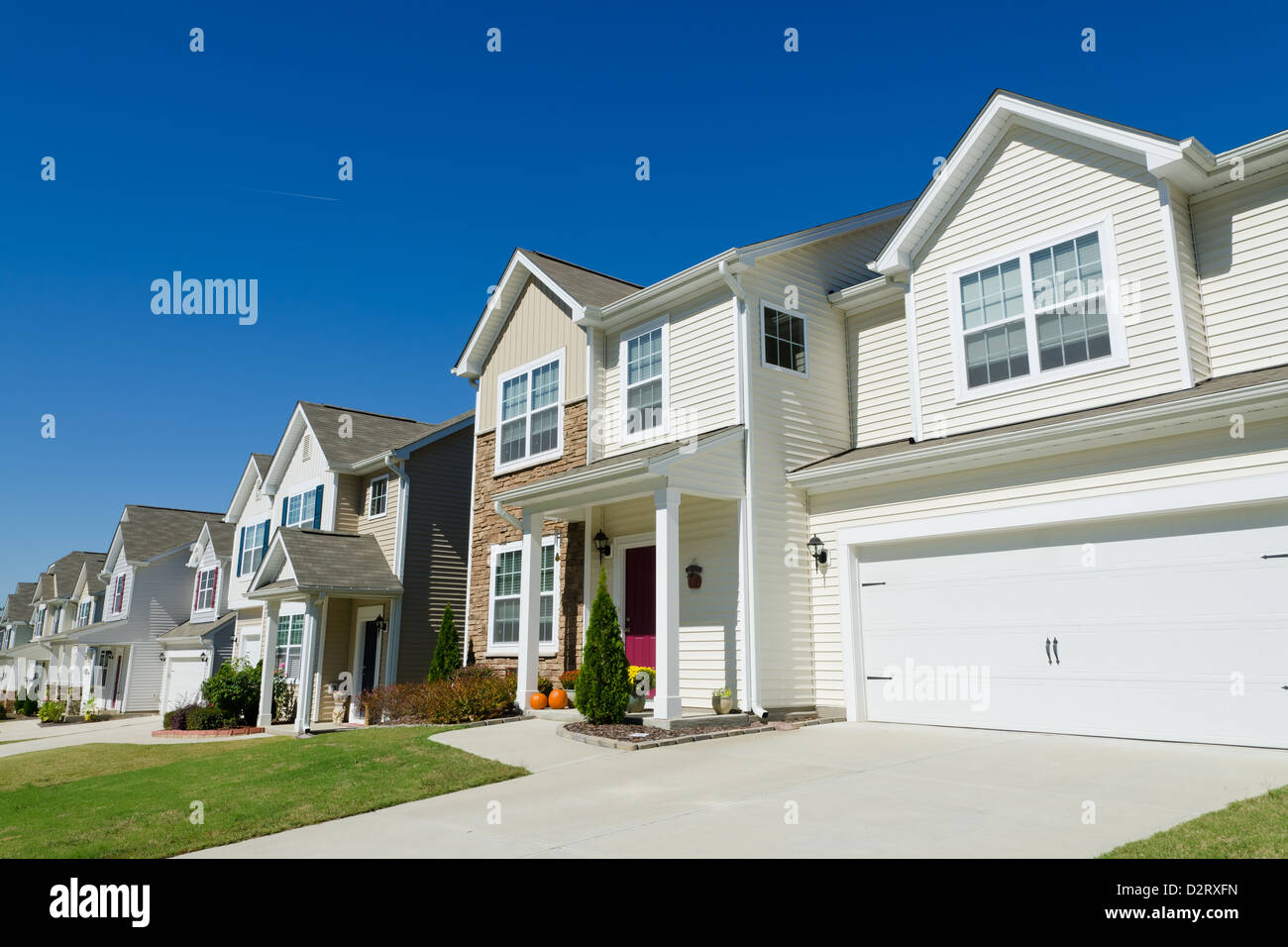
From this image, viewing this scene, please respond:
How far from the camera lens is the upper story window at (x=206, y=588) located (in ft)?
106

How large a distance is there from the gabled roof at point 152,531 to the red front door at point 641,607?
94.8ft

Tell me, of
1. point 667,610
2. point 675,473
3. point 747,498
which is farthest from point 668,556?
point 747,498

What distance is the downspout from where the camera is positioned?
38.4 ft

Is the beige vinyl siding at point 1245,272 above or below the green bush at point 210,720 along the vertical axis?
above

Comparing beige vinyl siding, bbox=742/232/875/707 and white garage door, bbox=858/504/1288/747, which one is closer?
white garage door, bbox=858/504/1288/747

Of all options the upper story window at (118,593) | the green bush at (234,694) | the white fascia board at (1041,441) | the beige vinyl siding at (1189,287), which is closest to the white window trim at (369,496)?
the green bush at (234,694)

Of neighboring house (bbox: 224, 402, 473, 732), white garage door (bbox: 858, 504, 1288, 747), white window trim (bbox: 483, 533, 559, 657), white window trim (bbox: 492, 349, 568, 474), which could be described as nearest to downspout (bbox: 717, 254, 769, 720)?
white garage door (bbox: 858, 504, 1288, 747)

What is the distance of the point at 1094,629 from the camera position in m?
9.52

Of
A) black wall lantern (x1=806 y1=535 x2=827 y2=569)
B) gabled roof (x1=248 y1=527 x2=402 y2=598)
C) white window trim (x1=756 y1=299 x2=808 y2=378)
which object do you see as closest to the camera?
black wall lantern (x1=806 y1=535 x2=827 y2=569)

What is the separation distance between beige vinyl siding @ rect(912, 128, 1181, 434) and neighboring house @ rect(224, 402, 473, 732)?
13219 mm

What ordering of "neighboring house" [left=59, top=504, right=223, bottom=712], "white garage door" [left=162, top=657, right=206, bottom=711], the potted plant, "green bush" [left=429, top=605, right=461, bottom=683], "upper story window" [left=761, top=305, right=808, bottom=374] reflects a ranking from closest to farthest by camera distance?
the potted plant < "upper story window" [left=761, top=305, right=808, bottom=374] < "green bush" [left=429, top=605, right=461, bottom=683] < "white garage door" [left=162, top=657, right=206, bottom=711] < "neighboring house" [left=59, top=504, right=223, bottom=712]

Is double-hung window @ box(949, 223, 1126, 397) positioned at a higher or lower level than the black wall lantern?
higher

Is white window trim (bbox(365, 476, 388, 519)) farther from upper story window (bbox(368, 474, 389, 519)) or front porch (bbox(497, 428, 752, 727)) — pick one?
front porch (bbox(497, 428, 752, 727))

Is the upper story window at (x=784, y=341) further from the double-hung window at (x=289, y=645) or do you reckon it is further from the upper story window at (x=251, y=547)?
the upper story window at (x=251, y=547)
